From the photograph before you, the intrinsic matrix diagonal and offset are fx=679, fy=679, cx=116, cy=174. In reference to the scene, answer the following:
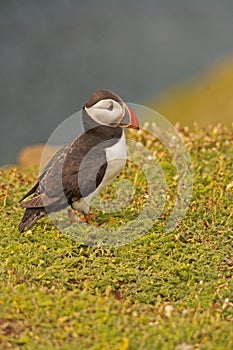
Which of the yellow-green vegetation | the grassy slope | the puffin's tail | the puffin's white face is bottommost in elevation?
the grassy slope

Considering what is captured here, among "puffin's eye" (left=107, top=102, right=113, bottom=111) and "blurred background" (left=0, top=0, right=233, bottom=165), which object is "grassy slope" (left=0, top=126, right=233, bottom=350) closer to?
"puffin's eye" (left=107, top=102, right=113, bottom=111)

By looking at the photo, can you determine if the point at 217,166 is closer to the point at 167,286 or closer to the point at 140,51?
the point at 167,286

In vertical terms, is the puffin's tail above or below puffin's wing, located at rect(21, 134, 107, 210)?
below

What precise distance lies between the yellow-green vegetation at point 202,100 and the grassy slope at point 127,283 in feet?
24.9

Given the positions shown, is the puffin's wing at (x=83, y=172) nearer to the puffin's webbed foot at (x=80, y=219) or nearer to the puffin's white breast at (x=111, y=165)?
the puffin's white breast at (x=111, y=165)

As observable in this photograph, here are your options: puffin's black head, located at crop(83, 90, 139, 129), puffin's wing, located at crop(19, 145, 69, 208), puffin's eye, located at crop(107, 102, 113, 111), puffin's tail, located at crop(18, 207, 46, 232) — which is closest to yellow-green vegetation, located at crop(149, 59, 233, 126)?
puffin's black head, located at crop(83, 90, 139, 129)

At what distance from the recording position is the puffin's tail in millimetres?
7160

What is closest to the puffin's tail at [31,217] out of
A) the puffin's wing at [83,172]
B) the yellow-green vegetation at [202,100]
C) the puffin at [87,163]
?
the puffin at [87,163]

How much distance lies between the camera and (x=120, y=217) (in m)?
7.85

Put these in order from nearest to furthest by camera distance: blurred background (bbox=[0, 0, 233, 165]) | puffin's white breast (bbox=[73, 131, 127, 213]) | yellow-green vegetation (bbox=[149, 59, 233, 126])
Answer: puffin's white breast (bbox=[73, 131, 127, 213])
yellow-green vegetation (bbox=[149, 59, 233, 126])
blurred background (bbox=[0, 0, 233, 165])

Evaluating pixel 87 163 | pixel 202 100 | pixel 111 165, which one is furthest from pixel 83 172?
pixel 202 100

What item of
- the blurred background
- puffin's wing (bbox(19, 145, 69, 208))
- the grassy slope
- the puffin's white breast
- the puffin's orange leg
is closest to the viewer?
the grassy slope

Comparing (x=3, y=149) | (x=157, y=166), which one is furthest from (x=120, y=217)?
(x=3, y=149)

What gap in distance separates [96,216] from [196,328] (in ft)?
8.90
